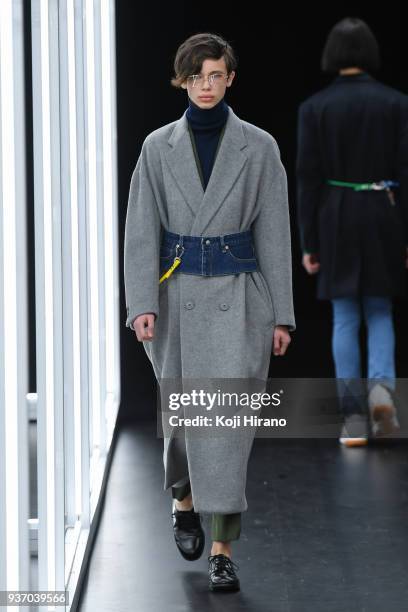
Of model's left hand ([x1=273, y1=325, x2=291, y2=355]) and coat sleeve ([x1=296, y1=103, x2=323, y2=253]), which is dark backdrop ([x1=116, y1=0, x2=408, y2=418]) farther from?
model's left hand ([x1=273, y1=325, x2=291, y2=355])

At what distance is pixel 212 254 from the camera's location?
12.8 feet

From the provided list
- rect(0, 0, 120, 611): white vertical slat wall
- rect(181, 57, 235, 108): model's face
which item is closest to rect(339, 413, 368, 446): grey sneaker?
rect(0, 0, 120, 611): white vertical slat wall

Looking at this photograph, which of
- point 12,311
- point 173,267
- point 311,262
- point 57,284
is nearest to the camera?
point 12,311

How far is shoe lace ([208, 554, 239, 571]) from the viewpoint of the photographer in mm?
3977

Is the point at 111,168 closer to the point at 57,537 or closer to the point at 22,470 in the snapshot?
the point at 57,537

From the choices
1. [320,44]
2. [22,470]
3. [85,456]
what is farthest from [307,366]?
[22,470]

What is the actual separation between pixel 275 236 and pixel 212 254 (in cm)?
19

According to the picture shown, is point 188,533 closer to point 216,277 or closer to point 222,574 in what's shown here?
point 222,574

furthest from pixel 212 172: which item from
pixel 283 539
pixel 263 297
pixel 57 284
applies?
pixel 283 539

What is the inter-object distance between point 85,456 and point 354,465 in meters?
1.33

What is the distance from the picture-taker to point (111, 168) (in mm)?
5848

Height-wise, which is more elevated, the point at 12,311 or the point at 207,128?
the point at 207,128

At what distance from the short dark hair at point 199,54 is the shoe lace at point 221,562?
4.27ft

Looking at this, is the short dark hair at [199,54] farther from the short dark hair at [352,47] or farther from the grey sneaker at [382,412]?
the grey sneaker at [382,412]
